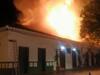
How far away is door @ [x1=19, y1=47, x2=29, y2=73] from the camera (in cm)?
3741

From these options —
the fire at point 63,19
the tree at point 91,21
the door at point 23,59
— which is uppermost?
the fire at point 63,19

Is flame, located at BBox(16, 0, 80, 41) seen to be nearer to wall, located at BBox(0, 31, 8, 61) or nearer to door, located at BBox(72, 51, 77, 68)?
door, located at BBox(72, 51, 77, 68)

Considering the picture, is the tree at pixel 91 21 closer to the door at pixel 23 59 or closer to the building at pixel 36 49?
the building at pixel 36 49

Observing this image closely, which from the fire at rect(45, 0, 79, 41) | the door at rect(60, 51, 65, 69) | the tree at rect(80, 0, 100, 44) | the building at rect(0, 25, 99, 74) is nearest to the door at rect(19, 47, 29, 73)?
the building at rect(0, 25, 99, 74)

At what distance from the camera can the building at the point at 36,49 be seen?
3581cm

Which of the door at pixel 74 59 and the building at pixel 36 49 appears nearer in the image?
the building at pixel 36 49

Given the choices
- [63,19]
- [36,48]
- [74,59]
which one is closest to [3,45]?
[36,48]

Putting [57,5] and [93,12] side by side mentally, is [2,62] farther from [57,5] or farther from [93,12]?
[57,5]

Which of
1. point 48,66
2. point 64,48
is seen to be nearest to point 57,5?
point 64,48

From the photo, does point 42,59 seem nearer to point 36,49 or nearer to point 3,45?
point 36,49

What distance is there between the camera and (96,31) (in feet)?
82.2

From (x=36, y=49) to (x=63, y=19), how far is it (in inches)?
550

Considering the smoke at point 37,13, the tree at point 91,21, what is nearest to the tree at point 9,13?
the smoke at point 37,13

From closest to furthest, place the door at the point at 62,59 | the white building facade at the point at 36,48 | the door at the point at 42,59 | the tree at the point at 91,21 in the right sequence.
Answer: the tree at the point at 91,21 → the white building facade at the point at 36,48 → the door at the point at 42,59 → the door at the point at 62,59
